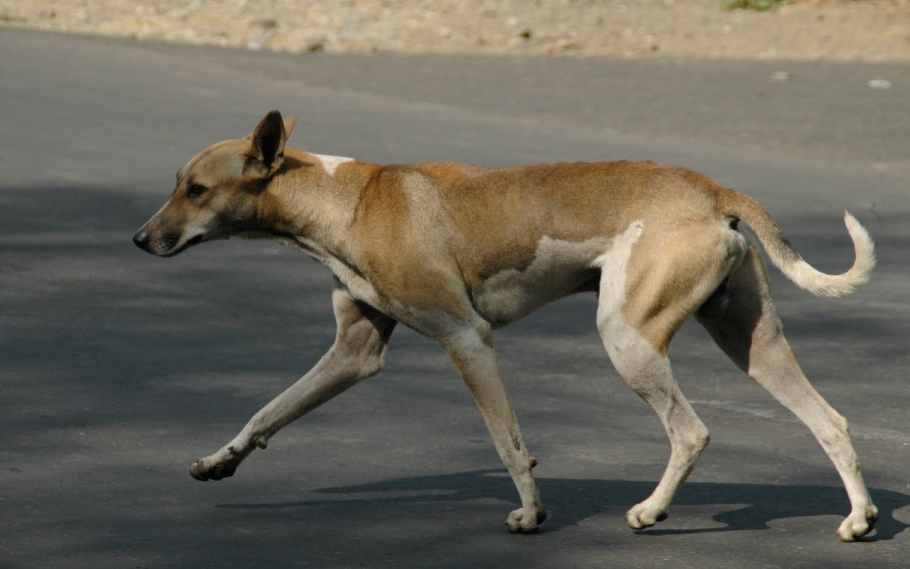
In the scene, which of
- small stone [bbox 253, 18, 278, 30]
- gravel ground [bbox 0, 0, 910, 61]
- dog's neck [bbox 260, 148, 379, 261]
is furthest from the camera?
small stone [bbox 253, 18, 278, 30]

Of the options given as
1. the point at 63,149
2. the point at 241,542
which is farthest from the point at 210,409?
the point at 63,149

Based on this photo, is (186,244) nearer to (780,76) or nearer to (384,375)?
(384,375)

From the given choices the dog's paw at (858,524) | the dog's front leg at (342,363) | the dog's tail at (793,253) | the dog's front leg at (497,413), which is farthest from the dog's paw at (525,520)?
the dog's tail at (793,253)

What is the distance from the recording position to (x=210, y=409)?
8.16 metres

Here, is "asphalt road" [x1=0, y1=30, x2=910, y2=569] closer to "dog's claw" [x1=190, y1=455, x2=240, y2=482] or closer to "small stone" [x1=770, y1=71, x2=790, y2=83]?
"dog's claw" [x1=190, y1=455, x2=240, y2=482]

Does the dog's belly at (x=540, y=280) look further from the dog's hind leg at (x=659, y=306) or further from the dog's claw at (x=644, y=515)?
the dog's claw at (x=644, y=515)

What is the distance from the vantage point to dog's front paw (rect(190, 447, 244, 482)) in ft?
22.8

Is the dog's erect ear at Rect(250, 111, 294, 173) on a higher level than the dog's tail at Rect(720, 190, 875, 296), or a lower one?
higher

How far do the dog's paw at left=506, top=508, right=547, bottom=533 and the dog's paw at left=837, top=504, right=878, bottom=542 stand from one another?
3.29 feet

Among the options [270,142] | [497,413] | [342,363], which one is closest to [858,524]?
[497,413]

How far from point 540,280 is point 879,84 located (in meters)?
11.4

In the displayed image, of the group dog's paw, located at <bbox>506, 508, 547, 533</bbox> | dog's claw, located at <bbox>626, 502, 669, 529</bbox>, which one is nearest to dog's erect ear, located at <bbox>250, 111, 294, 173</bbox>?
dog's paw, located at <bbox>506, 508, 547, 533</bbox>

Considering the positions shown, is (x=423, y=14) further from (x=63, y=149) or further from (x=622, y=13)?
(x=63, y=149)

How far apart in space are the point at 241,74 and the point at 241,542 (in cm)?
1164
